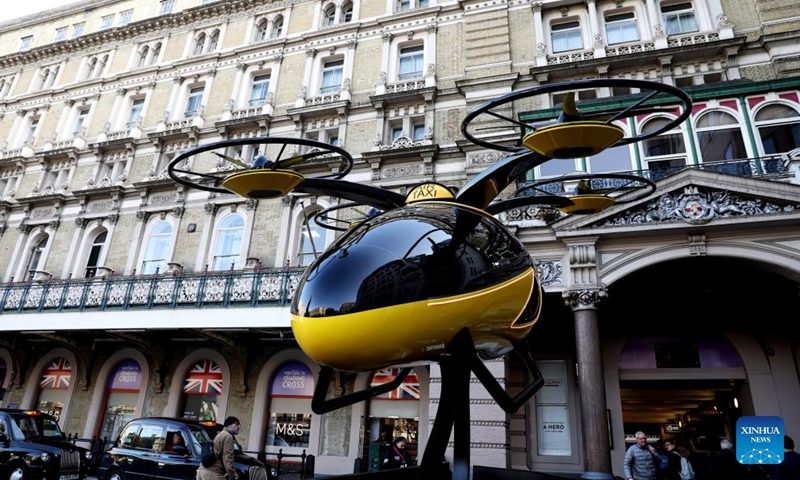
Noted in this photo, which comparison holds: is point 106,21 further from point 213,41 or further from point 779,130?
point 779,130

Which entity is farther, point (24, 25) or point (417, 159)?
point (24, 25)

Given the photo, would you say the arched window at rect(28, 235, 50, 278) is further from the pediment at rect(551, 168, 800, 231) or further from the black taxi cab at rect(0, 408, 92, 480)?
the pediment at rect(551, 168, 800, 231)

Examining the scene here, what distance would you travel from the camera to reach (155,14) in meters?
25.1

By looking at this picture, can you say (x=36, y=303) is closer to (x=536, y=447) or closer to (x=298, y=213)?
(x=298, y=213)

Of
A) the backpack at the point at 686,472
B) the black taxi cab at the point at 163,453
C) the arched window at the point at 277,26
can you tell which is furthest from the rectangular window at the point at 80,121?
the backpack at the point at 686,472

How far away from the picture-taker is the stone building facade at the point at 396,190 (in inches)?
445

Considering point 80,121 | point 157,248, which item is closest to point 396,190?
point 157,248

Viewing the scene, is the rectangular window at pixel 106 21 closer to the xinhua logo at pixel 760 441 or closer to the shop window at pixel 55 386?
the shop window at pixel 55 386

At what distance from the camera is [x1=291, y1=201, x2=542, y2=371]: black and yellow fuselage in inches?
98.5

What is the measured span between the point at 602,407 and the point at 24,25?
36142mm

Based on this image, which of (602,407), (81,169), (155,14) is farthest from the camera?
(155,14)

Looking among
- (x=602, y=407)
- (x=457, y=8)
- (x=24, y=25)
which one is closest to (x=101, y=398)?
(x=602, y=407)

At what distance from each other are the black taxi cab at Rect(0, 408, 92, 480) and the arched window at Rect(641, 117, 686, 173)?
16.5 m

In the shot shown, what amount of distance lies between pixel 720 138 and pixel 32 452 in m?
18.8
